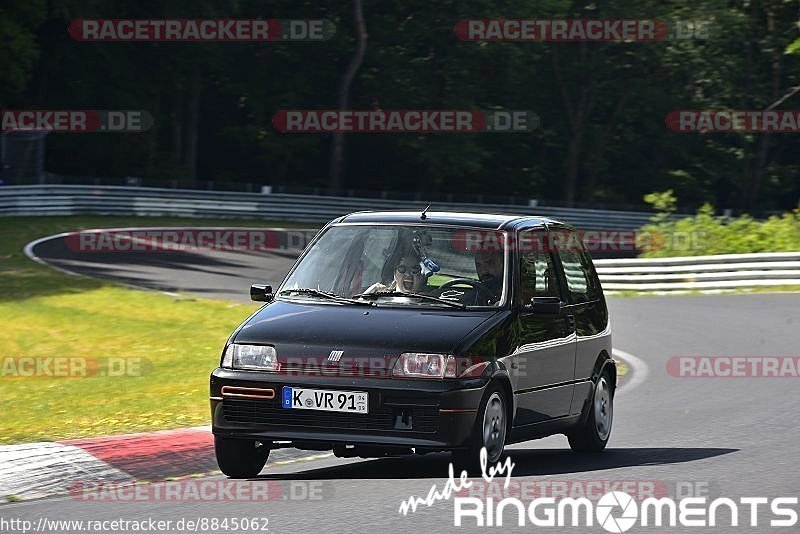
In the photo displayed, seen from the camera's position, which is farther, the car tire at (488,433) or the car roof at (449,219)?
the car roof at (449,219)

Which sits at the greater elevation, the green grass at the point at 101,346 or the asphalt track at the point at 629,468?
the asphalt track at the point at 629,468

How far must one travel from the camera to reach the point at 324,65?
198 ft

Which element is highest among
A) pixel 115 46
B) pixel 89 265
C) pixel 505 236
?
pixel 115 46

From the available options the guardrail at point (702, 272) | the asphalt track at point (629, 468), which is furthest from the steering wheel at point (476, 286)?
the guardrail at point (702, 272)

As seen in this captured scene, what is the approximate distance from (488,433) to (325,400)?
97 cm

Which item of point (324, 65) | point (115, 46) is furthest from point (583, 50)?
point (115, 46)

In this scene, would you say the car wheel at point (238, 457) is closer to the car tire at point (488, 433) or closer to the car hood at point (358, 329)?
the car hood at point (358, 329)

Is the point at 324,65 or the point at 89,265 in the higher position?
the point at 324,65

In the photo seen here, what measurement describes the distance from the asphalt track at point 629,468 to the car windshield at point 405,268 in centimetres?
107

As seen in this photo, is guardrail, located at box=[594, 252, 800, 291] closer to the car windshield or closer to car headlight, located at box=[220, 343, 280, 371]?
the car windshield

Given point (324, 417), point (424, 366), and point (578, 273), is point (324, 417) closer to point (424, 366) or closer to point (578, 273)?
point (424, 366)

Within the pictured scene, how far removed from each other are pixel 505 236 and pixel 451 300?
721mm

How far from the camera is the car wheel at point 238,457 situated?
854 cm

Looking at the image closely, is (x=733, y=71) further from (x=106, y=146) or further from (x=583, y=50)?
(x=106, y=146)
